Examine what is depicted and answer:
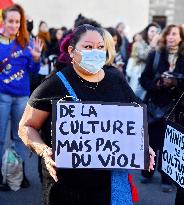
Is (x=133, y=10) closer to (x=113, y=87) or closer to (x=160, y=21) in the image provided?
(x=160, y=21)

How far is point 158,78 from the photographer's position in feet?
16.3

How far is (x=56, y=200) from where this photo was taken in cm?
251

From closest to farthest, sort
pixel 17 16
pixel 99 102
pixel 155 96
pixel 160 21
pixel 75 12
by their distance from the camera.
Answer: pixel 99 102
pixel 17 16
pixel 155 96
pixel 160 21
pixel 75 12

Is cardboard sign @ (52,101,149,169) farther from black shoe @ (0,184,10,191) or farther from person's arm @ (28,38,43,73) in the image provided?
black shoe @ (0,184,10,191)

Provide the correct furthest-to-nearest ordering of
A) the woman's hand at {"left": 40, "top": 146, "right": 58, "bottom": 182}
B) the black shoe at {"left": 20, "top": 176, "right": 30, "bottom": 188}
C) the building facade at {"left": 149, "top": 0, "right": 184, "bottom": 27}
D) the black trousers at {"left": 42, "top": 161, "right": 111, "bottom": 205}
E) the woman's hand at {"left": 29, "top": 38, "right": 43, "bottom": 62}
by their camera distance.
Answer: the building facade at {"left": 149, "top": 0, "right": 184, "bottom": 27}, the black shoe at {"left": 20, "top": 176, "right": 30, "bottom": 188}, the woman's hand at {"left": 29, "top": 38, "right": 43, "bottom": 62}, the black trousers at {"left": 42, "top": 161, "right": 111, "bottom": 205}, the woman's hand at {"left": 40, "top": 146, "right": 58, "bottom": 182}

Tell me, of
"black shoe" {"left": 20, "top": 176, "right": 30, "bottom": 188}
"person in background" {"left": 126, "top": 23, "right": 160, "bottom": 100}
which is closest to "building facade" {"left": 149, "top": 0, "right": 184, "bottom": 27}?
"person in background" {"left": 126, "top": 23, "right": 160, "bottom": 100}

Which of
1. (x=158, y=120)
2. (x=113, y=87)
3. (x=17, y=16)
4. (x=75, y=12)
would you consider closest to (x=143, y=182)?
(x=158, y=120)

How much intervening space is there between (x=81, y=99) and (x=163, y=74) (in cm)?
245

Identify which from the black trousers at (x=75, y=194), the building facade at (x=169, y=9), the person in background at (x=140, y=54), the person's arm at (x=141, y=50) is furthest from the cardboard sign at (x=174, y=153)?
the building facade at (x=169, y=9)

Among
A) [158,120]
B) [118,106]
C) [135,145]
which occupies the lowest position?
[158,120]

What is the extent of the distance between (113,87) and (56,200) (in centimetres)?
58

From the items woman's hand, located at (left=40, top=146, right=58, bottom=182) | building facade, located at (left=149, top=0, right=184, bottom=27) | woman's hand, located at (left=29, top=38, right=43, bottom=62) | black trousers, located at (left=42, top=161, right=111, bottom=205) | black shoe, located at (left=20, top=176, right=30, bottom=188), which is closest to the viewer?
woman's hand, located at (left=40, top=146, right=58, bottom=182)

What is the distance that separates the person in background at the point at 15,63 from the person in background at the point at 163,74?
107 centimetres

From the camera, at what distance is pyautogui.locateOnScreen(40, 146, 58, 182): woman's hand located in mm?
2363
